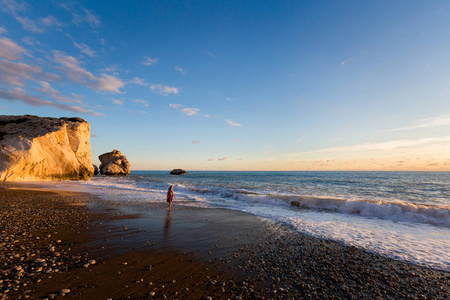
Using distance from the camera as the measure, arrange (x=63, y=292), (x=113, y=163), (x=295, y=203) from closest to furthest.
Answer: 1. (x=63, y=292)
2. (x=295, y=203)
3. (x=113, y=163)

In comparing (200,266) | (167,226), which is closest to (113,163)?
(167,226)

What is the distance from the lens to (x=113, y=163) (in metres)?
81.4

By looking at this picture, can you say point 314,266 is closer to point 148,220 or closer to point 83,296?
point 83,296

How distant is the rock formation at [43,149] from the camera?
29.2 metres

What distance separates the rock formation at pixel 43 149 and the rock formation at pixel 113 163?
33.5m

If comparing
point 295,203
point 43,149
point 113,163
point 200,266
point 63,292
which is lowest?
point 295,203

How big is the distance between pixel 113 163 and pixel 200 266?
88.8 meters

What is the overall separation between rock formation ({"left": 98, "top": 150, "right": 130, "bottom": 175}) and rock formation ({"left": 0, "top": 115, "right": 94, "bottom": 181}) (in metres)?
33.5

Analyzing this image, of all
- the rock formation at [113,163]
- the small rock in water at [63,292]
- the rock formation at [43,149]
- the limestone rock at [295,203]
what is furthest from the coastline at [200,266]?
the rock formation at [113,163]

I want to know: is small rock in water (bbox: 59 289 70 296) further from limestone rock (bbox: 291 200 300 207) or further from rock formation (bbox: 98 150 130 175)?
rock formation (bbox: 98 150 130 175)

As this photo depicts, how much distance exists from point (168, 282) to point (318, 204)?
58.1ft

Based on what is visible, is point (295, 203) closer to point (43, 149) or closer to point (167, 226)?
point (167, 226)

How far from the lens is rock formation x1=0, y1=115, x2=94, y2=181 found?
2922 cm

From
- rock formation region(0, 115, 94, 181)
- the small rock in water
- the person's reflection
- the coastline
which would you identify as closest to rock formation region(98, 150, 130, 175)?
rock formation region(0, 115, 94, 181)
